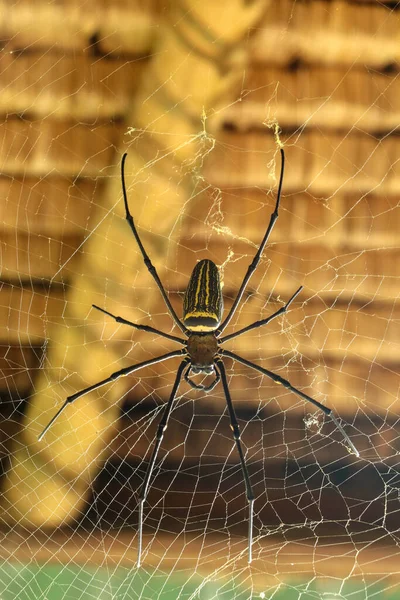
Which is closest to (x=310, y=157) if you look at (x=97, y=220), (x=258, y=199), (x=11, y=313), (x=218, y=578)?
(x=258, y=199)

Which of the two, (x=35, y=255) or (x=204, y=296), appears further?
(x=35, y=255)

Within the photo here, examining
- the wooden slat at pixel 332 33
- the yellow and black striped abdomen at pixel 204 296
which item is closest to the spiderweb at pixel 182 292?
the wooden slat at pixel 332 33

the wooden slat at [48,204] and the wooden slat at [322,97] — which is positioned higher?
the wooden slat at [322,97]

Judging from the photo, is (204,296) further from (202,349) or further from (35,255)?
(35,255)

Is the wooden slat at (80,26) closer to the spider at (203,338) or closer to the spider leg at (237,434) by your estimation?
the spider at (203,338)

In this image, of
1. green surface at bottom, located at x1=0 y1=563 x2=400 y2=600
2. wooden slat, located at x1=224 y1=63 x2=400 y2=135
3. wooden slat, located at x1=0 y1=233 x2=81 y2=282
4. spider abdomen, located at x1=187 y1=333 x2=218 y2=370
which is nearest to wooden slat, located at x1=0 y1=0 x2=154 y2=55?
wooden slat, located at x1=224 y1=63 x2=400 y2=135

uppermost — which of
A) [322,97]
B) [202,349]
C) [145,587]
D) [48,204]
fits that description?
[322,97]

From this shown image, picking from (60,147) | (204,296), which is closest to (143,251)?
(204,296)
